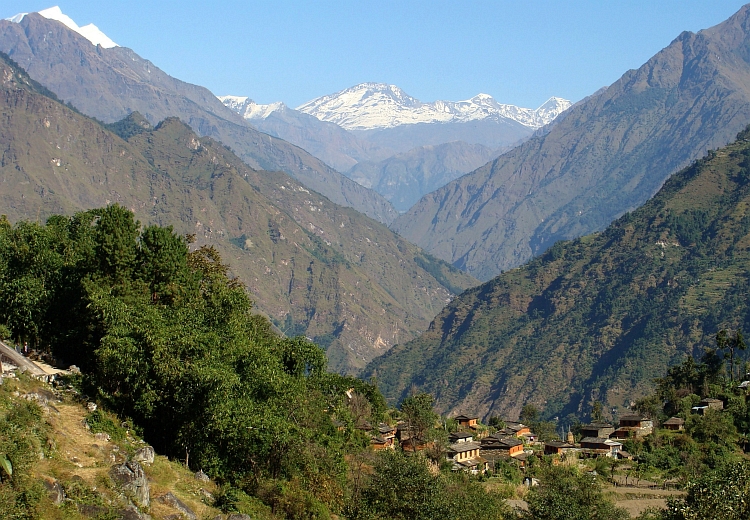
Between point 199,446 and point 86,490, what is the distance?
11.9 metres

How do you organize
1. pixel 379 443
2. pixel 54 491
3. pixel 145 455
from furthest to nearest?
pixel 379 443 → pixel 145 455 → pixel 54 491

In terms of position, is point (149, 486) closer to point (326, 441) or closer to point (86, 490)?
point (86, 490)

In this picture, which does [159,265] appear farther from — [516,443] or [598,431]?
[598,431]

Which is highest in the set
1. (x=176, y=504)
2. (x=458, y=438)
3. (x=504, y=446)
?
(x=176, y=504)

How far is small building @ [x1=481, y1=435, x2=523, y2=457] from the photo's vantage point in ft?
319

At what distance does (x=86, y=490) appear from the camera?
1471 inches

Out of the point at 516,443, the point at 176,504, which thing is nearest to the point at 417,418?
the point at 516,443

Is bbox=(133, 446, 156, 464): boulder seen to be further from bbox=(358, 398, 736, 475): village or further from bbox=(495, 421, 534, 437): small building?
bbox=(495, 421, 534, 437): small building

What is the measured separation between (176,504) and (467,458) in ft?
178

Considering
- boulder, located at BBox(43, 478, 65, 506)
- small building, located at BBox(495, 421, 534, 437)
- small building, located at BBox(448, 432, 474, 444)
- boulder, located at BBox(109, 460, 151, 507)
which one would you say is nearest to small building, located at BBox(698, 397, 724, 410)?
small building, located at BBox(495, 421, 534, 437)

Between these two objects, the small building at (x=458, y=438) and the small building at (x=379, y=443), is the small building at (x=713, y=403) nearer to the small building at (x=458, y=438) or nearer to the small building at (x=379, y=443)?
the small building at (x=458, y=438)

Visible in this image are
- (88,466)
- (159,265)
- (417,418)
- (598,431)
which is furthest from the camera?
(598,431)

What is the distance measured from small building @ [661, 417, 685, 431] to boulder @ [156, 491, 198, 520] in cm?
7359

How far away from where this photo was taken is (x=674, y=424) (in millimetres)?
101812
